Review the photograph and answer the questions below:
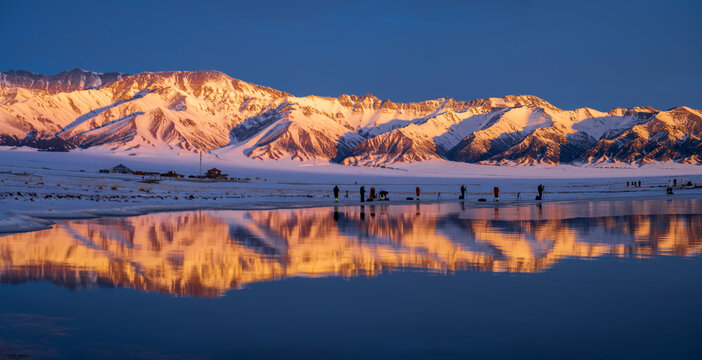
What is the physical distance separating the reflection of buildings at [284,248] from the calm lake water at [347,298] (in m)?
0.09

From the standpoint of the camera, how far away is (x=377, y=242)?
784 inches

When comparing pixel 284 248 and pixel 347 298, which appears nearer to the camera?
pixel 347 298

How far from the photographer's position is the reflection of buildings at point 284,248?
1341 cm

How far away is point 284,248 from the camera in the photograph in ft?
59.8

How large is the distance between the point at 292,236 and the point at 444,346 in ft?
45.5

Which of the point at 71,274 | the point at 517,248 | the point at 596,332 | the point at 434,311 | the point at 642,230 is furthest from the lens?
the point at 642,230

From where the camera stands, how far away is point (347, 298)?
11109mm

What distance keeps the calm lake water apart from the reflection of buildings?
90 millimetres

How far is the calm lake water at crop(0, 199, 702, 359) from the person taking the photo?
328 inches

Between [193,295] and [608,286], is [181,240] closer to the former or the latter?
[193,295]

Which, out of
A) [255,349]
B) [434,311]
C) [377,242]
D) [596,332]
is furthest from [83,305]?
[377,242]

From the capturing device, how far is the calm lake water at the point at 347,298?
27.3ft

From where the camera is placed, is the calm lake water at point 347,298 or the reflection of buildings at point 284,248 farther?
the reflection of buildings at point 284,248

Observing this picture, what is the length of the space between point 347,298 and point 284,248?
7.35 metres
